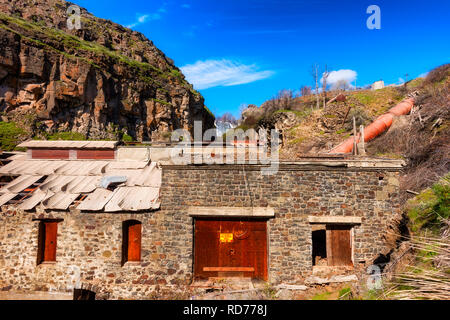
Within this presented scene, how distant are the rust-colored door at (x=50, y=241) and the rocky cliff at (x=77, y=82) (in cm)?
1882

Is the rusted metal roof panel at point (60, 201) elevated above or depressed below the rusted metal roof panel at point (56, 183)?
below

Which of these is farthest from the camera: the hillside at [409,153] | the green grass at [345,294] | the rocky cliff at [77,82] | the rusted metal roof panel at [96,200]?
the rocky cliff at [77,82]

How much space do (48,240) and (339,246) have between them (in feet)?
32.7

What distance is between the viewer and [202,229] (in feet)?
27.6

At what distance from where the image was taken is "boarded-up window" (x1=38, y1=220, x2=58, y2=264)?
27.8 feet

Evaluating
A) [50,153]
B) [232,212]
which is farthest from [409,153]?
[50,153]

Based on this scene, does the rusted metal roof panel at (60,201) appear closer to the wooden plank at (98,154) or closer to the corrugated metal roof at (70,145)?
the wooden plank at (98,154)

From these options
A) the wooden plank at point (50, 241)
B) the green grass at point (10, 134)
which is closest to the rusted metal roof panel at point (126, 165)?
the wooden plank at point (50, 241)

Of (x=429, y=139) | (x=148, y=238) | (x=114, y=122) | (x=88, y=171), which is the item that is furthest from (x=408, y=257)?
(x=114, y=122)

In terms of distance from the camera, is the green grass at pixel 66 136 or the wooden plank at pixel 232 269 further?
the green grass at pixel 66 136

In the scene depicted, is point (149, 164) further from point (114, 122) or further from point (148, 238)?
point (114, 122)

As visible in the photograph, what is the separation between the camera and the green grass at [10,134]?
20781 mm

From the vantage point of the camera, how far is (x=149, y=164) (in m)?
11.0
